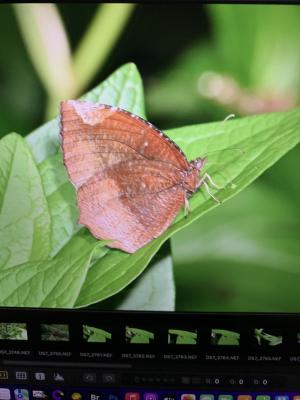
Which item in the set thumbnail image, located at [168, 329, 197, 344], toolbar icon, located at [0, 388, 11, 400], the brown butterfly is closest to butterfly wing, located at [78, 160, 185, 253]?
the brown butterfly

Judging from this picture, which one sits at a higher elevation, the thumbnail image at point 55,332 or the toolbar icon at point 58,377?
the thumbnail image at point 55,332

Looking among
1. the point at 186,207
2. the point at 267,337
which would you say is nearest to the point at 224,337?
the point at 267,337

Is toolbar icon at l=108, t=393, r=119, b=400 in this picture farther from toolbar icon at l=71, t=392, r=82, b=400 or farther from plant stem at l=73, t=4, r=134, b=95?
plant stem at l=73, t=4, r=134, b=95

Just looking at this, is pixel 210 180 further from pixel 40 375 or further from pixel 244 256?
pixel 40 375

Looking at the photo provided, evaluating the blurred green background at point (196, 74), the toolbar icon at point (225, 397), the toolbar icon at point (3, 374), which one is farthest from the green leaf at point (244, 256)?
the toolbar icon at point (3, 374)

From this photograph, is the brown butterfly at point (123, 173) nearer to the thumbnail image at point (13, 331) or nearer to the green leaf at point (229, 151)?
the green leaf at point (229, 151)

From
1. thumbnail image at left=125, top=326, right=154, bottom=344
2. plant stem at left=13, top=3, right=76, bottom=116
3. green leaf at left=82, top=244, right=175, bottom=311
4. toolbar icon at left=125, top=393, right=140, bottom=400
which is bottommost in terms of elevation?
toolbar icon at left=125, top=393, right=140, bottom=400

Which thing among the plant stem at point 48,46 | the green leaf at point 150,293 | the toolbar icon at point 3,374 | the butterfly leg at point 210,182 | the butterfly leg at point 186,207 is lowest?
the toolbar icon at point 3,374

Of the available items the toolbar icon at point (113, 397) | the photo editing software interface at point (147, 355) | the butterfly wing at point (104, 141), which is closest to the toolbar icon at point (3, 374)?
the photo editing software interface at point (147, 355)

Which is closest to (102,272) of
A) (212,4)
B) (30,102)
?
(30,102)
